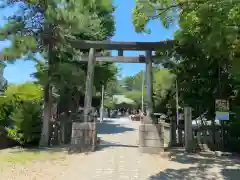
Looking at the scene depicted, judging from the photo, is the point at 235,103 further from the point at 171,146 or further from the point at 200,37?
the point at 200,37

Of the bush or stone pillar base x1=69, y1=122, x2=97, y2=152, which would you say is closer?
stone pillar base x1=69, y1=122, x2=97, y2=152

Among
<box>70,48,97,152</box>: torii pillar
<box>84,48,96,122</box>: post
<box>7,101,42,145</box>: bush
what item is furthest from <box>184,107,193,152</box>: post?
<box>7,101,42,145</box>: bush

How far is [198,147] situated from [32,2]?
27.5 ft

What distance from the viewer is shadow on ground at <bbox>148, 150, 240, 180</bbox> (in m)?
7.84

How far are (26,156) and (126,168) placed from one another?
381 cm

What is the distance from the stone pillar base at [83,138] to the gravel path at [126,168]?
2.21 ft

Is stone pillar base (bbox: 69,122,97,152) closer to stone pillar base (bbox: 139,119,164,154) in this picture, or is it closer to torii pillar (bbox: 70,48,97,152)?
torii pillar (bbox: 70,48,97,152)

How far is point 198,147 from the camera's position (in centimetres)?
1188

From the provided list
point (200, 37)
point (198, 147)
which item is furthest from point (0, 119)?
point (200, 37)

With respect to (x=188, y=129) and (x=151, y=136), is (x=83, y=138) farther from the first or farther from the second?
(x=188, y=129)

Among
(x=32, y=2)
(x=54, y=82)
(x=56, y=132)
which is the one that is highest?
(x=32, y=2)

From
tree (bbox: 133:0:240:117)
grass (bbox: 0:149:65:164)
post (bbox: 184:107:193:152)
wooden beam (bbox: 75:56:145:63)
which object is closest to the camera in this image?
tree (bbox: 133:0:240:117)

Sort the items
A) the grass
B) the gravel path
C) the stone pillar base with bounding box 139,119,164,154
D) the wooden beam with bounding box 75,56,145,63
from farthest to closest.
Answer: the wooden beam with bounding box 75,56,145,63, the stone pillar base with bounding box 139,119,164,154, the grass, the gravel path

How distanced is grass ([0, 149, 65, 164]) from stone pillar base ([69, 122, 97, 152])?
0.71 meters
